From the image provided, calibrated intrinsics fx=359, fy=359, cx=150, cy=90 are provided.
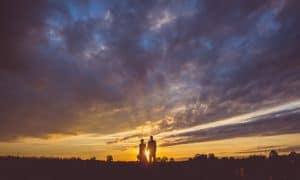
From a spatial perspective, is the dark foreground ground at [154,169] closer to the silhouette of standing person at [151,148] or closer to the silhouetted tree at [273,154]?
the silhouetted tree at [273,154]

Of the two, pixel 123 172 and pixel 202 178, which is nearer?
pixel 123 172

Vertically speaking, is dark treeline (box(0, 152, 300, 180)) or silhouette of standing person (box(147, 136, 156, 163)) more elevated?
silhouette of standing person (box(147, 136, 156, 163))

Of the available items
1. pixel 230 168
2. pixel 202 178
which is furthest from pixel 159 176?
pixel 230 168

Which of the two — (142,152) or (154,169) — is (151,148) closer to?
(142,152)

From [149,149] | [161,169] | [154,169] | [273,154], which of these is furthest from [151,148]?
[273,154]

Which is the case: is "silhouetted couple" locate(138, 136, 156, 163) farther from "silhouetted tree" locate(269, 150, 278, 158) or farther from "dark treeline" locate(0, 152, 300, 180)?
"silhouetted tree" locate(269, 150, 278, 158)

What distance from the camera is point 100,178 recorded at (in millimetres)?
18812

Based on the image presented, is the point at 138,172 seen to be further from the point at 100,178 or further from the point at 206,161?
the point at 206,161

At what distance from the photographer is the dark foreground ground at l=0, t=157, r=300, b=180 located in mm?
18062

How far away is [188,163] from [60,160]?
303 inches

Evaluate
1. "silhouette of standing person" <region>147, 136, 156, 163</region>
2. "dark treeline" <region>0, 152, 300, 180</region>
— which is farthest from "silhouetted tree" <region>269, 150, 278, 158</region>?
"silhouette of standing person" <region>147, 136, 156, 163</region>

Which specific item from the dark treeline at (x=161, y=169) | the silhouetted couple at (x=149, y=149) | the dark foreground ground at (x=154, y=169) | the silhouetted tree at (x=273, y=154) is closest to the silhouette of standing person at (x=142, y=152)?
the silhouetted couple at (x=149, y=149)

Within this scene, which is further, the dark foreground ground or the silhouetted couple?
the silhouetted couple

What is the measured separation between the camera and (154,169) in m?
20.5
